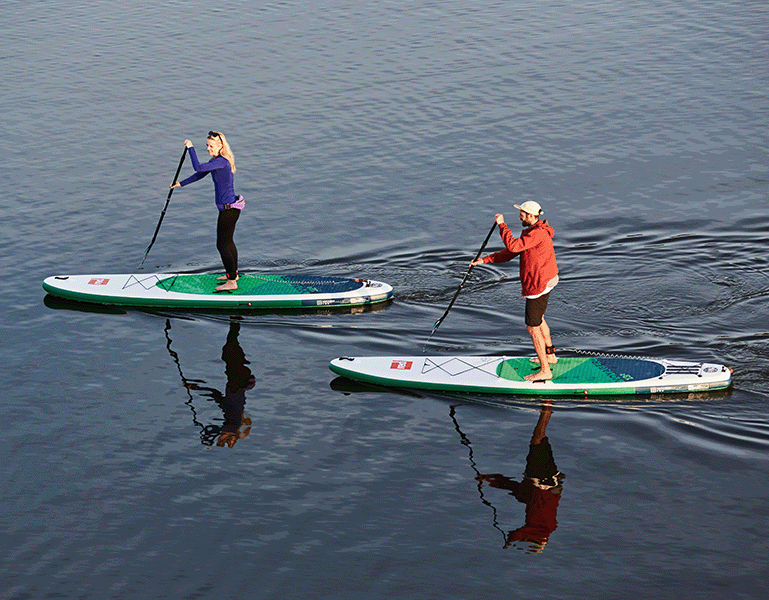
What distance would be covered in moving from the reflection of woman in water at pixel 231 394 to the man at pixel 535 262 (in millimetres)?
3829

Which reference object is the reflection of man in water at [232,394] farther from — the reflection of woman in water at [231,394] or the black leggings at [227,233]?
the black leggings at [227,233]

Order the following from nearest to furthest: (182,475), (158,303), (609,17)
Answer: (182,475) → (158,303) → (609,17)

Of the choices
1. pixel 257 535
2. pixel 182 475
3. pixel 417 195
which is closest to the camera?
pixel 257 535

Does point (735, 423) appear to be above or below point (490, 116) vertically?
below

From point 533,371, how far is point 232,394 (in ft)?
13.9

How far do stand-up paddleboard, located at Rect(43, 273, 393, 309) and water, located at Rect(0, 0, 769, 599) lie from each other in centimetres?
31

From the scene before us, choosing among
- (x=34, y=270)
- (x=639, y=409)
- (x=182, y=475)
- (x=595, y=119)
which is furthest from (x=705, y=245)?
(x=34, y=270)

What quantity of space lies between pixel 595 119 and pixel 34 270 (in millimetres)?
14746

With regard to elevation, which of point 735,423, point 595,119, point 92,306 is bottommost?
point 735,423

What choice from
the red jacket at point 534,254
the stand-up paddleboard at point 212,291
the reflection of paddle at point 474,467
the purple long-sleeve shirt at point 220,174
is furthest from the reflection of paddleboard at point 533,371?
the purple long-sleeve shirt at point 220,174

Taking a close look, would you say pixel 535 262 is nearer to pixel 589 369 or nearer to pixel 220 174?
pixel 589 369

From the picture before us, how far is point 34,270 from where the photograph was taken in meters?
19.0

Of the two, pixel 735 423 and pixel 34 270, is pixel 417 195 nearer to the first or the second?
pixel 34 270

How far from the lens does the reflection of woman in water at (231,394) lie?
1332 cm
